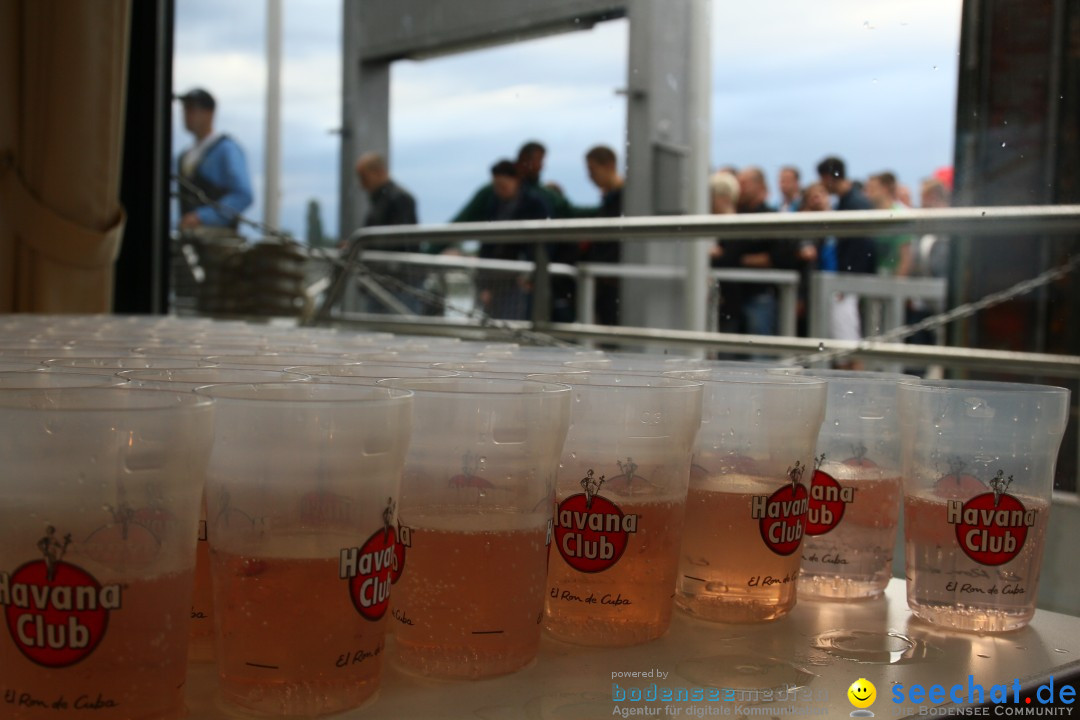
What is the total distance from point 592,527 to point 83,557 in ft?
1.05

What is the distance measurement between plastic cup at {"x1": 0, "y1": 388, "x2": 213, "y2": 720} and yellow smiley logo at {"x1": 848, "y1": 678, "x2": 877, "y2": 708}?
40cm

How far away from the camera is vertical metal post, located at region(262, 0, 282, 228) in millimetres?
5031

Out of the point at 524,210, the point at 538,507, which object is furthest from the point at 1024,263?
the point at 538,507

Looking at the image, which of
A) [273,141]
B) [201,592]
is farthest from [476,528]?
[273,141]

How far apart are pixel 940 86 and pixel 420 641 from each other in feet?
7.07

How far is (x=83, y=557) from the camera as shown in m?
0.49

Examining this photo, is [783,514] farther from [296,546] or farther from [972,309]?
[972,309]

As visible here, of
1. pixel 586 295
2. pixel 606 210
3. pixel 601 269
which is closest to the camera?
pixel 606 210

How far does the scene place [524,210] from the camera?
3.32 m

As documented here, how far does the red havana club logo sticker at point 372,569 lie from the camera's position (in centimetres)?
55

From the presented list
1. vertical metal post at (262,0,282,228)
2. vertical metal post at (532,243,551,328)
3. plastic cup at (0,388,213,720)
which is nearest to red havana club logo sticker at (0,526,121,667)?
plastic cup at (0,388,213,720)

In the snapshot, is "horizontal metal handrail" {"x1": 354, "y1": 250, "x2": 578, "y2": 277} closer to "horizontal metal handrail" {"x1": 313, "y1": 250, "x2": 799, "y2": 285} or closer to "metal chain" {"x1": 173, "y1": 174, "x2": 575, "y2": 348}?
"horizontal metal handrail" {"x1": 313, "y1": 250, "x2": 799, "y2": 285}

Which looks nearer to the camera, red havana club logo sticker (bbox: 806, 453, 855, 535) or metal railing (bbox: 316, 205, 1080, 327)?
red havana club logo sticker (bbox: 806, 453, 855, 535)

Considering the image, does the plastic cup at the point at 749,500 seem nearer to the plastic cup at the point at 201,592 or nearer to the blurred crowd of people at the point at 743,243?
the plastic cup at the point at 201,592
